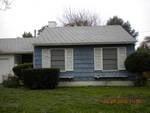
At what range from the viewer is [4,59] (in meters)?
25.0

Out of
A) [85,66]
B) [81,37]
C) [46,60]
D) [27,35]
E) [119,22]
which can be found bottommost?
[85,66]

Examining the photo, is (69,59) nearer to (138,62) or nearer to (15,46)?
(138,62)

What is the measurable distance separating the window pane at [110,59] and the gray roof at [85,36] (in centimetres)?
64

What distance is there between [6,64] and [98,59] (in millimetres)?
8471

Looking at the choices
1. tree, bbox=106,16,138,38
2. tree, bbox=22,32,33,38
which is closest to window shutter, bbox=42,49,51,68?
tree, bbox=106,16,138,38

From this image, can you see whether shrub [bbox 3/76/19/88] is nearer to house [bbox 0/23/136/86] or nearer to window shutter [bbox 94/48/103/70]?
house [bbox 0/23/136/86]

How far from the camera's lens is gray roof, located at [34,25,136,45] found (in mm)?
19938

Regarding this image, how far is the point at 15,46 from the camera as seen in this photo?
26.5 meters

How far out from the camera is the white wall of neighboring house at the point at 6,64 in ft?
81.5

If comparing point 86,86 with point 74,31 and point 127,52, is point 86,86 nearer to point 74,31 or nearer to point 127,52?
point 127,52

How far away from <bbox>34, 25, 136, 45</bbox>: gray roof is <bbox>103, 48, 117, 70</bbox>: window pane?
64 centimetres

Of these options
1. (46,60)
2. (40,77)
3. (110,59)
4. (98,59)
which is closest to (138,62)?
(110,59)

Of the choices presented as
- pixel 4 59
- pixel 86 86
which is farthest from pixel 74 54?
pixel 4 59

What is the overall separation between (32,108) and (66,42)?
10105mm
